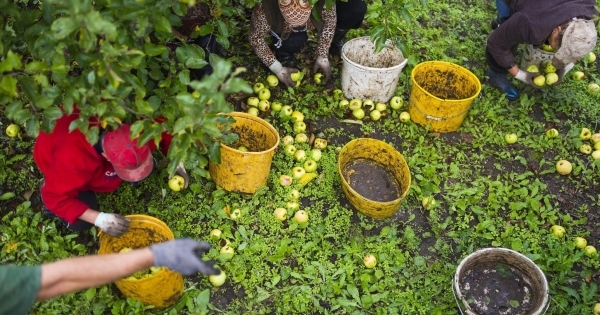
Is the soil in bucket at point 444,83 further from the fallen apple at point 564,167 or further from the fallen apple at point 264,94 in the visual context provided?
the fallen apple at point 264,94

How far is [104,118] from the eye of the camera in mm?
2447

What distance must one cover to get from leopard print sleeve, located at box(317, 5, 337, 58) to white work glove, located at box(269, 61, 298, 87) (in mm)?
334

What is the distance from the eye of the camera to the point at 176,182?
12.4 feet

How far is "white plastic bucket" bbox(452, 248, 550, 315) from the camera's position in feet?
11.0

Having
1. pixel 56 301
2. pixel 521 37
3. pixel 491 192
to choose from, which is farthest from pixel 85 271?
pixel 521 37

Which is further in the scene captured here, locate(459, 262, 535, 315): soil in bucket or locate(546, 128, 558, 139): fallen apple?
locate(546, 128, 558, 139): fallen apple

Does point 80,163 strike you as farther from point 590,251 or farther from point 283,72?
point 590,251

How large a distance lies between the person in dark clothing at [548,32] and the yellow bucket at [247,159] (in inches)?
102

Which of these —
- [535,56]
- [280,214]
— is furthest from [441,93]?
[280,214]

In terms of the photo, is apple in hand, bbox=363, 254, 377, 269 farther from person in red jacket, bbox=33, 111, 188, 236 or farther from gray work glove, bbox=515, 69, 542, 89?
gray work glove, bbox=515, 69, 542, 89

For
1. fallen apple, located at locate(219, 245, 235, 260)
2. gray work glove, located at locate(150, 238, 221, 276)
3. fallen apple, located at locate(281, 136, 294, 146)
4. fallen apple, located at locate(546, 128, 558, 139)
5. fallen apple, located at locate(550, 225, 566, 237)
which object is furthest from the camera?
fallen apple, located at locate(546, 128, 558, 139)

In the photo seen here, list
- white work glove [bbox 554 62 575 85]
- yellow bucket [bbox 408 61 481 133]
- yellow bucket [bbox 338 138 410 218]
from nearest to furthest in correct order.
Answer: yellow bucket [bbox 338 138 410 218] < yellow bucket [bbox 408 61 481 133] < white work glove [bbox 554 62 575 85]

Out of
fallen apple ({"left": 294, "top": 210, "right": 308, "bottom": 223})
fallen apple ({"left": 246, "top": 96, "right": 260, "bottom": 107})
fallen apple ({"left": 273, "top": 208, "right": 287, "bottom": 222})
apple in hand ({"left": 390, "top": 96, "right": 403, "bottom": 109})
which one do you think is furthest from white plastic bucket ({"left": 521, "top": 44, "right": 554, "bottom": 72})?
fallen apple ({"left": 273, "top": 208, "right": 287, "bottom": 222})

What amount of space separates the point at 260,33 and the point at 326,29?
2.13 feet
